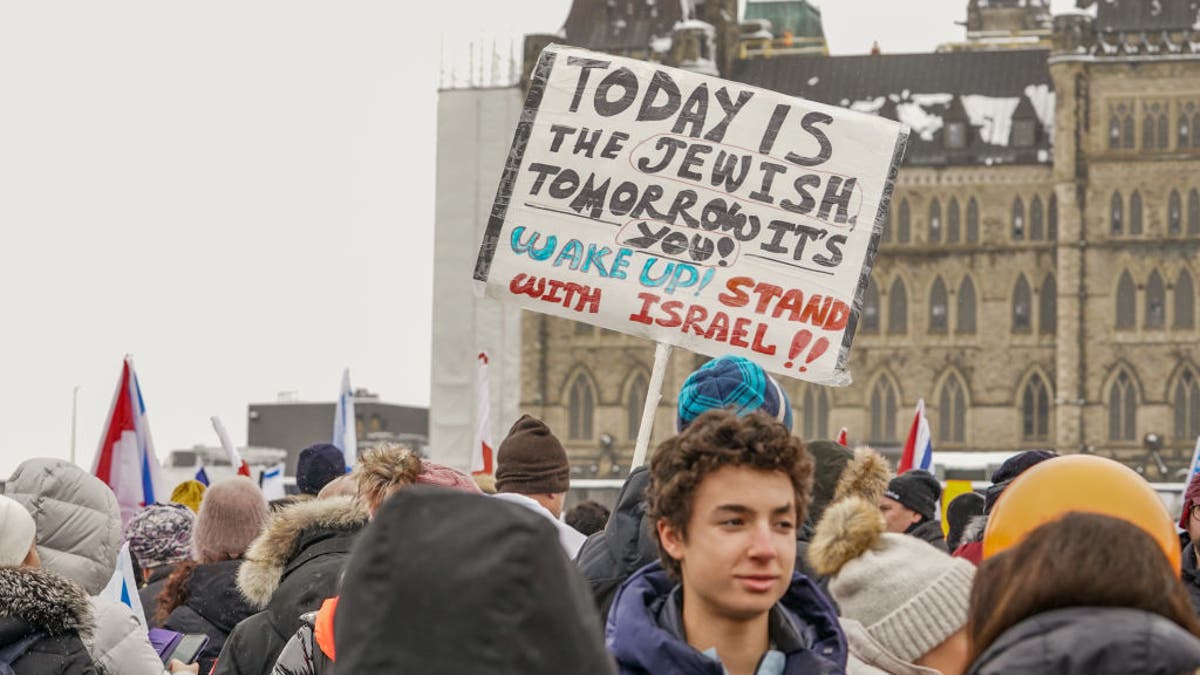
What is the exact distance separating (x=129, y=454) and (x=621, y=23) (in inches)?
1974

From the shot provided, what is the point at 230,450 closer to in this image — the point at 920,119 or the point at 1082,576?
the point at 1082,576

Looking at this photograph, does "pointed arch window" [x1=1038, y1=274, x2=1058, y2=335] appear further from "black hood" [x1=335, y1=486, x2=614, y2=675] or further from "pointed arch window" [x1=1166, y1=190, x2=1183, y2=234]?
"black hood" [x1=335, y1=486, x2=614, y2=675]

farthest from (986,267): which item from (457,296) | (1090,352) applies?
(457,296)

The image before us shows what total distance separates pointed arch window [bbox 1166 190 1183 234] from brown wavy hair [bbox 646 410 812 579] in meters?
54.4

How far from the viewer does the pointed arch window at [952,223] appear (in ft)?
190

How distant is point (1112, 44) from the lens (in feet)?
188

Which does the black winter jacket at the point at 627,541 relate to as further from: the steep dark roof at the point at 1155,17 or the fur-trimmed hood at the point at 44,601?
the steep dark roof at the point at 1155,17

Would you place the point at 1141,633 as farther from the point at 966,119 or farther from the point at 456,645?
the point at 966,119

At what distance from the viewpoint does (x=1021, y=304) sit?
5756 cm

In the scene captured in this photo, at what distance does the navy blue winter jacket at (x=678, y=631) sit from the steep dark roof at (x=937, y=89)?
181 feet

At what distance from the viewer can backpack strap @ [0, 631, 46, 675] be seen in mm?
4570

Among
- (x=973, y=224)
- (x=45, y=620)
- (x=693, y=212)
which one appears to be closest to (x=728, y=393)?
(x=45, y=620)

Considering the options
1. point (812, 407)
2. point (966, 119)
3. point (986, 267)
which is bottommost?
point (812, 407)

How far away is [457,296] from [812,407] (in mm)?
10248
